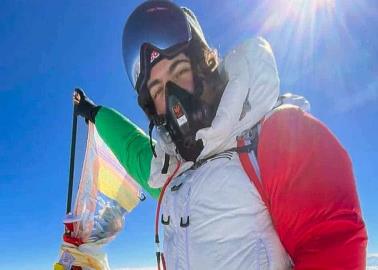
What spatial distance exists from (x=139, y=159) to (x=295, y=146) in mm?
2437

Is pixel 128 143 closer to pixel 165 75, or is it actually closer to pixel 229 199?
pixel 165 75

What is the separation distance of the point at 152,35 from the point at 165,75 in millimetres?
409

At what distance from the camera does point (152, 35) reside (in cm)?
332

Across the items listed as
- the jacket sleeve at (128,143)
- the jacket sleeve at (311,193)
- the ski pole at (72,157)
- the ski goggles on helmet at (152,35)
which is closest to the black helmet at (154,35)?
the ski goggles on helmet at (152,35)

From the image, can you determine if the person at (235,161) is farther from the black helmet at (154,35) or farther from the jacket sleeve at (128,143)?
the jacket sleeve at (128,143)

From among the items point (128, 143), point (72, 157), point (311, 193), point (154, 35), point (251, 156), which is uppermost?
point (154, 35)

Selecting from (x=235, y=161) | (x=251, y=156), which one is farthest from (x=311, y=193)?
(x=235, y=161)

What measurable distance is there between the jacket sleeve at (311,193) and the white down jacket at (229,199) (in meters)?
0.12

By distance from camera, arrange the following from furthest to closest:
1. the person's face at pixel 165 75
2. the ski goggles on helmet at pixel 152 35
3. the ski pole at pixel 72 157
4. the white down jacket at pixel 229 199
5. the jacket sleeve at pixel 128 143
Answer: the ski pole at pixel 72 157
the jacket sleeve at pixel 128 143
the ski goggles on helmet at pixel 152 35
the person's face at pixel 165 75
the white down jacket at pixel 229 199

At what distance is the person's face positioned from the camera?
308 cm

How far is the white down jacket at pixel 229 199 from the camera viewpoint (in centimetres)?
220

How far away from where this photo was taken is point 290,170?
6.56ft

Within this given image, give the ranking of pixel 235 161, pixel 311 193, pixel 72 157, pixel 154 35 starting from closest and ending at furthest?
pixel 311 193
pixel 235 161
pixel 154 35
pixel 72 157

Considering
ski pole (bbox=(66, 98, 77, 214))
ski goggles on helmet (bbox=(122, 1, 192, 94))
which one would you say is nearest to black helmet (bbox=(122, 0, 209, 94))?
ski goggles on helmet (bbox=(122, 1, 192, 94))
